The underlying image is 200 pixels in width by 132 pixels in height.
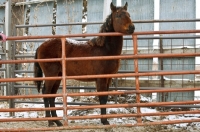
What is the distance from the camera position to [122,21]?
494cm

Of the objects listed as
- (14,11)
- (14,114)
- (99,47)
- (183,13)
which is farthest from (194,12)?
(14,11)

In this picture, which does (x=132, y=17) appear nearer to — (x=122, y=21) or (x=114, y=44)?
(x=114, y=44)

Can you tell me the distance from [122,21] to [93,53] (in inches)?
37.6

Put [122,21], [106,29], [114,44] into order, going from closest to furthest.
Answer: [122,21], [114,44], [106,29]

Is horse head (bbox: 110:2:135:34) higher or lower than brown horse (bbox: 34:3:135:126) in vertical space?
higher

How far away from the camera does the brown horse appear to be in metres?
5.27

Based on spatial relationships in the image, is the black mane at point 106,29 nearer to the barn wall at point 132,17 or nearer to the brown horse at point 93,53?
the brown horse at point 93,53

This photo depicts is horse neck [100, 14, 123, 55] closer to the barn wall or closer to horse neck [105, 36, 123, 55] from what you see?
horse neck [105, 36, 123, 55]

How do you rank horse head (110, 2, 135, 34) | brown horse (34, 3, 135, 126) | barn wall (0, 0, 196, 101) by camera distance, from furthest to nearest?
barn wall (0, 0, 196, 101), brown horse (34, 3, 135, 126), horse head (110, 2, 135, 34)

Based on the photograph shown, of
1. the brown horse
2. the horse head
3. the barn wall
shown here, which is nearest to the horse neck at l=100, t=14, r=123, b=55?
the brown horse

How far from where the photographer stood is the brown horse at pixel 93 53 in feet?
17.3

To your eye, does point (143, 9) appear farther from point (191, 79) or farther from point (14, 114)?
point (14, 114)

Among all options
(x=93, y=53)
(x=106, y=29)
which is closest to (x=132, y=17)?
(x=106, y=29)

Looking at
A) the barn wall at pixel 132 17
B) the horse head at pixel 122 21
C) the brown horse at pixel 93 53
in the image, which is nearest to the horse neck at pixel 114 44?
the brown horse at pixel 93 53
